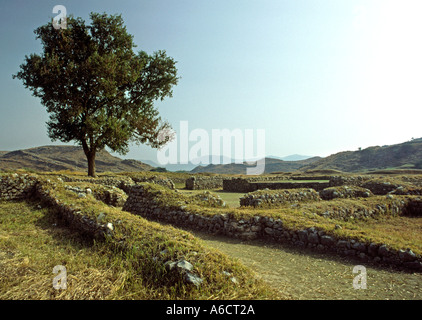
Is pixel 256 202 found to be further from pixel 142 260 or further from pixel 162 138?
pixel 162 138

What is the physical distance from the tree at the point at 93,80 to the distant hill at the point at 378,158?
280 ft

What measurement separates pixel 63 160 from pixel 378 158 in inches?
4492

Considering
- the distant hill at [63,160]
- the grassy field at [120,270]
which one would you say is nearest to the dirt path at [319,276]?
the grassy field at [120,270]

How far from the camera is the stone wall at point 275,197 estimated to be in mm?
11586

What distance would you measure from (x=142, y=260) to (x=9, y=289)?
1.86 meters

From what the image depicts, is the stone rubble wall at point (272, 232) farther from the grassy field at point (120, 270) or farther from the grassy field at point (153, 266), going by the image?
the grassy field at point (120, 270)

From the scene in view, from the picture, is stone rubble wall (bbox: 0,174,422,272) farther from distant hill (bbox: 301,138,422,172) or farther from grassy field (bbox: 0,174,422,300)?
distant hill (bbox: 301,138,422,172)

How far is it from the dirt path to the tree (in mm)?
20384

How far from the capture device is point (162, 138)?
95.3 feet

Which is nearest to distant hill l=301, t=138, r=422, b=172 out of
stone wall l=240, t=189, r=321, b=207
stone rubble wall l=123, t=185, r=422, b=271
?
stone wall l=240, t=189, r=321, b=207

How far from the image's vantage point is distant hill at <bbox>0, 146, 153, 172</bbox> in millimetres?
72875
